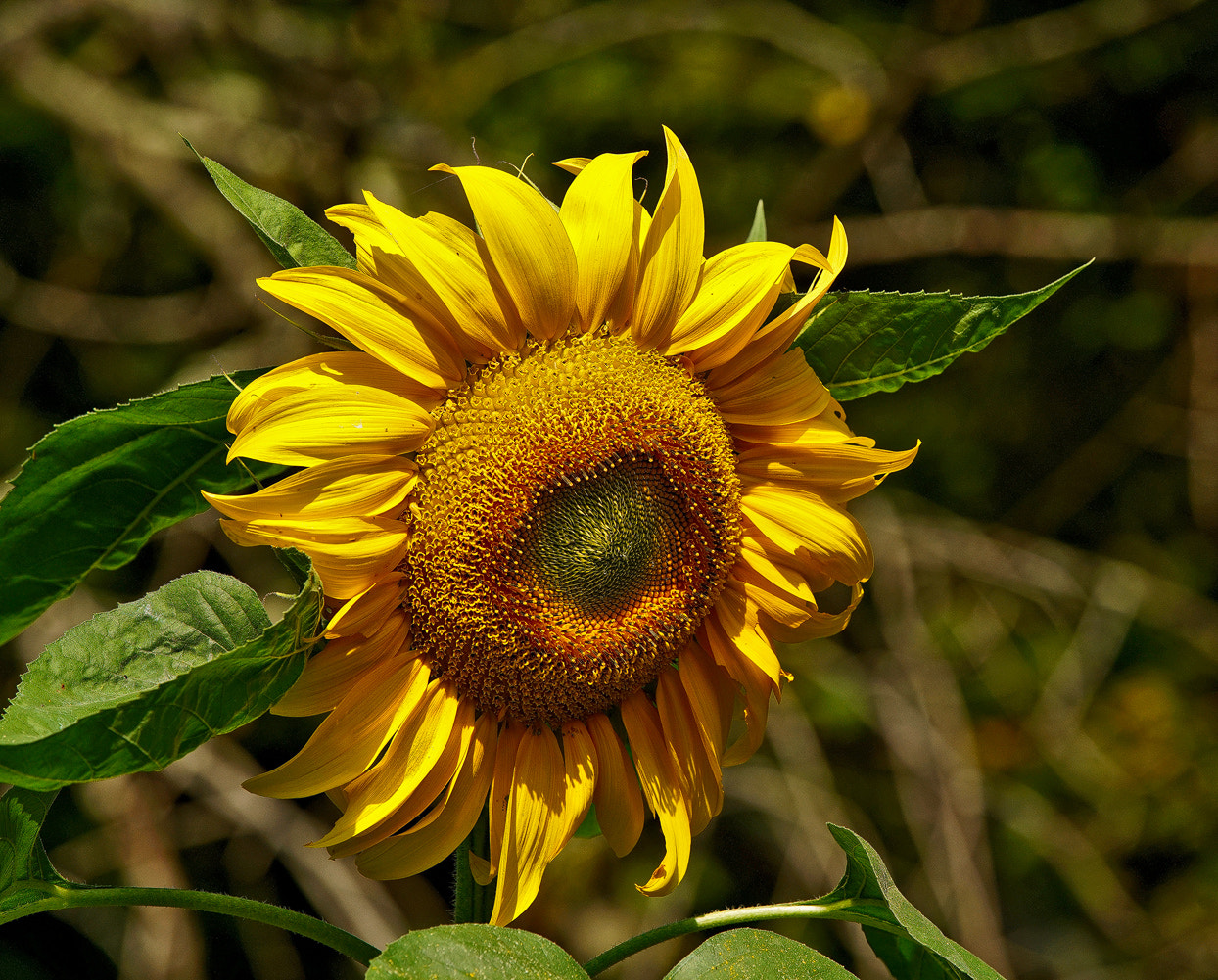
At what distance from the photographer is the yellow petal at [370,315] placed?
0.75 metres

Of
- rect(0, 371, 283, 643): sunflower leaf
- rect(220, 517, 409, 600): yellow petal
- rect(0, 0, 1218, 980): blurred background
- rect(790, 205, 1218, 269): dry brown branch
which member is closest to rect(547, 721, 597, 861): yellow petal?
rect(220, 517, 409, 600): yellow petal

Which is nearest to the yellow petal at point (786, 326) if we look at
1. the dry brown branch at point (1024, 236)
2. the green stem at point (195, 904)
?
the green stem at point (195, 904)

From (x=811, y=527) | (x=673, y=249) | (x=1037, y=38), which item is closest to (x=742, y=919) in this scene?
(x=811, y=527)

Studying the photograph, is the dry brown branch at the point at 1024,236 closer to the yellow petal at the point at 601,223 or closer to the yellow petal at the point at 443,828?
the yellow petal at the point at 601,223

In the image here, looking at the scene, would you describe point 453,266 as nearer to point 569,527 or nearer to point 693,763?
point 569,527

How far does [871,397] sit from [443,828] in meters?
1.78

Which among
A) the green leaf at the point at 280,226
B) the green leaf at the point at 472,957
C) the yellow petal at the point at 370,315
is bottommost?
the green leaf at the point at 472,957

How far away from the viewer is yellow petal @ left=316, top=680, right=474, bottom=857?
2.65 feet

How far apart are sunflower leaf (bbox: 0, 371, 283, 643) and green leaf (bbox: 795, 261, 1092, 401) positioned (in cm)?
45

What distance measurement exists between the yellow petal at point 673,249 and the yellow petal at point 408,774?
1.14ft

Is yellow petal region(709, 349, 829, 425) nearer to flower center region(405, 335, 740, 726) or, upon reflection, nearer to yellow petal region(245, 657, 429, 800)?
flower center region(405, 335, 740, 726)

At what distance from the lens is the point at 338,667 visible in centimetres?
80

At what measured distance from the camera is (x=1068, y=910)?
2.45 metres

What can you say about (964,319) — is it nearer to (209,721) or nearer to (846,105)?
(209,721)
